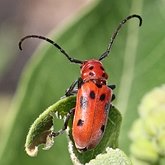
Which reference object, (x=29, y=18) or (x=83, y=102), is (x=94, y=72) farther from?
(x=29, y=18)

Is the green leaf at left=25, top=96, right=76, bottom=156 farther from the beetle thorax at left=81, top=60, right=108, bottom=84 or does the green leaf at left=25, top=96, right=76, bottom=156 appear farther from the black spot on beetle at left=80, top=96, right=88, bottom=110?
the beetle thorax at left=81, top=60, right=108, bottom=84

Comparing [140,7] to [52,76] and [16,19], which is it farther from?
[16,19]

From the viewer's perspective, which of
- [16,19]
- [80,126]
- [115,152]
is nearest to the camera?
[115,152]

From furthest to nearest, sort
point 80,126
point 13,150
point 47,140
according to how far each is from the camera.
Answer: point 13,150
point 80,126
point 47,140

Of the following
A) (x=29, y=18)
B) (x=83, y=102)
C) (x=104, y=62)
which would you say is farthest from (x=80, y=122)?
(x=29, y=18)

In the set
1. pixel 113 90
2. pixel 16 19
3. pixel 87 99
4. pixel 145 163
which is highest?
pixel 16 19

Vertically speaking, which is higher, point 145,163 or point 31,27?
point 31,27

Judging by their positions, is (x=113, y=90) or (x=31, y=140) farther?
(x=113, y=90)

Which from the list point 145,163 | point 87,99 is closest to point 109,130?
point 145,163
